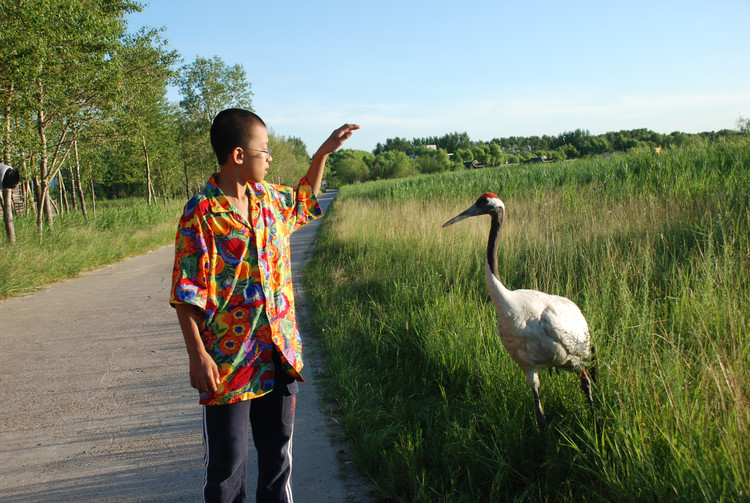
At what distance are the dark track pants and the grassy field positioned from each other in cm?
71

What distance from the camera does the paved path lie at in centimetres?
275

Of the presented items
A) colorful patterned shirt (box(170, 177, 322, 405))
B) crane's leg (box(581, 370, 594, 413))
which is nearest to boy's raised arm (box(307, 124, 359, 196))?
colorful patterned shirt (box(170, 177, 322, 405))

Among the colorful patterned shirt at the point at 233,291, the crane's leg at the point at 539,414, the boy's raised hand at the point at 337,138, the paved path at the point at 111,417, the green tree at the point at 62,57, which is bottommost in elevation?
the paved path at the point at 111,417

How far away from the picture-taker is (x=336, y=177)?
124 metres

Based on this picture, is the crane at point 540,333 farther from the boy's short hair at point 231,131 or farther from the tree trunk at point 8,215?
the tree trunk at point 8,215

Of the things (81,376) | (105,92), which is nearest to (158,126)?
(105,92)

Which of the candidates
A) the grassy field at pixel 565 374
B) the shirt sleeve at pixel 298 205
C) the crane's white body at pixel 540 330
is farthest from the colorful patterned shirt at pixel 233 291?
the crane's white body at pixel 540 330

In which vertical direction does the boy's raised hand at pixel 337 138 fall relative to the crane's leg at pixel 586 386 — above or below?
above

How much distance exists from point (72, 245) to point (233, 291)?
11491 mm

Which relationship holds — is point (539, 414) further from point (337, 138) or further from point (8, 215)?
point (8, 215)

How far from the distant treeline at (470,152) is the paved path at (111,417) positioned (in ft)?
34.5

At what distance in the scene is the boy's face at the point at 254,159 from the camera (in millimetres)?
2068

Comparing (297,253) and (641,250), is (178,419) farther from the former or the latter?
(297,253)

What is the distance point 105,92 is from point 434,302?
11.5 meters
